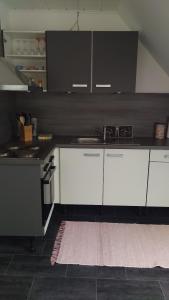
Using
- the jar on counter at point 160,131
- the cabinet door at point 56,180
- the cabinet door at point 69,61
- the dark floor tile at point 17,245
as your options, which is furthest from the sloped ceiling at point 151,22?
the dark floor tile at point 17,245

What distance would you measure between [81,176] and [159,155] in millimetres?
900

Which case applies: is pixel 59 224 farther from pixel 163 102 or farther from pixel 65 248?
pixel 163 102

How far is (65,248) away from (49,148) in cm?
98

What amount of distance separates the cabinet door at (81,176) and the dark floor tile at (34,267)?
2.80ft

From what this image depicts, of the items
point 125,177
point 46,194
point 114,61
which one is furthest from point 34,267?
point 114,61

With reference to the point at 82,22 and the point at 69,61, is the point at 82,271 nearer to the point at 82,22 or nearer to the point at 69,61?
the point at 69,61

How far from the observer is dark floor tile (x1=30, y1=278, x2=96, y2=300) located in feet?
6.02

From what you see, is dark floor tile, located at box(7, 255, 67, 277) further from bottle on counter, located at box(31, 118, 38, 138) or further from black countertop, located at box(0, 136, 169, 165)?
bottle on counter, located at box(31, 118, 38, 138)

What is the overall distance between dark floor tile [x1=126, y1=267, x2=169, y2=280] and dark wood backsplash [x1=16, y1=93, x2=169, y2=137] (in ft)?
5.64

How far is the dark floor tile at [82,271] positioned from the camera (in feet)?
6.77

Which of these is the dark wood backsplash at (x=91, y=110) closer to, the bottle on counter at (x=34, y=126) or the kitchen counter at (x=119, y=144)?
the bottle on counter at (x=34, y=126)

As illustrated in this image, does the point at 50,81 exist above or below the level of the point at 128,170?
above

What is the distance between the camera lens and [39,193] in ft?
7.15

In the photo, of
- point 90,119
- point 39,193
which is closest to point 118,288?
point 39,193
